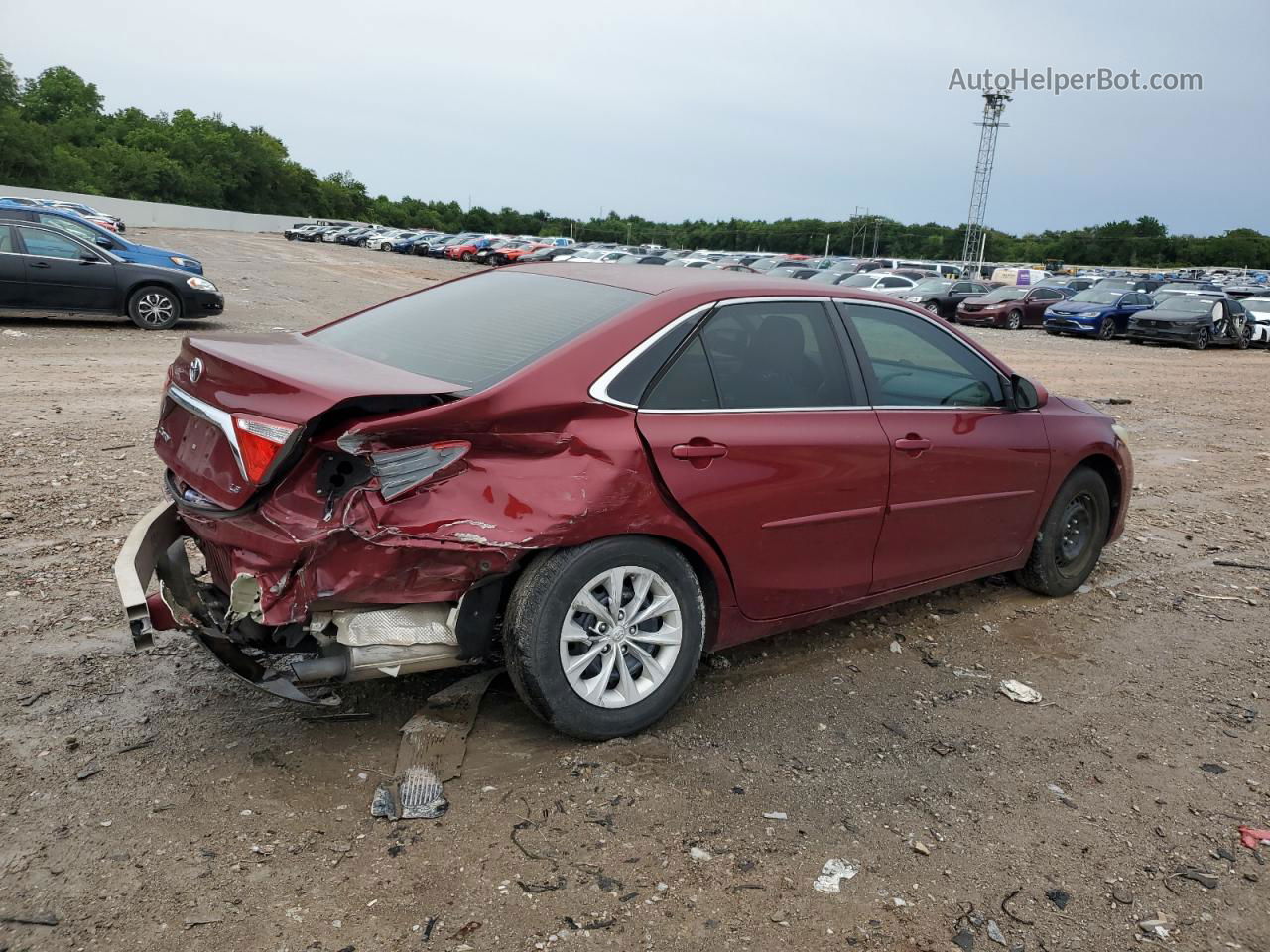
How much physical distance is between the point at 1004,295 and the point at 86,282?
24547 millimetres

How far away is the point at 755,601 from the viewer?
4043mm

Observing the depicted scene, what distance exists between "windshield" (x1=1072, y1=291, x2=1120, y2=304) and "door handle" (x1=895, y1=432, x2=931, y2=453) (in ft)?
85.0

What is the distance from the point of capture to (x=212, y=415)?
3490mm

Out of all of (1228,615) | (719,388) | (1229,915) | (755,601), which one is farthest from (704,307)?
(1228,615)

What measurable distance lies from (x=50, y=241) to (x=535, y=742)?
1299cm

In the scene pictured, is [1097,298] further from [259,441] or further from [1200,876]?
[259,441]

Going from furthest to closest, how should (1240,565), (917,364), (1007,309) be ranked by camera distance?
(1007,309)
(1240,565)
(917,364)

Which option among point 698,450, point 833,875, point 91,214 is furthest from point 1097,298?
point 91,214

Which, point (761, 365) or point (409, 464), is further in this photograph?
point (761, 365)

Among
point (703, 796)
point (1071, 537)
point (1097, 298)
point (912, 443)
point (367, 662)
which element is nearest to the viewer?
point (367, 662)

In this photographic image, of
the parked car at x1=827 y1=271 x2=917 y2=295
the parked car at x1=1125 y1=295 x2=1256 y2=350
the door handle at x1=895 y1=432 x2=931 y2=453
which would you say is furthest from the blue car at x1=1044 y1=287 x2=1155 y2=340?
the door handle at x1=895 y1=432 x2=931 y2=453

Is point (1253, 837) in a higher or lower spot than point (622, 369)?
lower

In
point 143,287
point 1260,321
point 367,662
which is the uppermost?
point 1260,321

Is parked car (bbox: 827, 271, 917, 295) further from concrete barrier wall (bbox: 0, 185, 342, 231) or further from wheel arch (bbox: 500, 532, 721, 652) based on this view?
A: concrete barrier wall (bbox: 0, 185, 342, 231)
